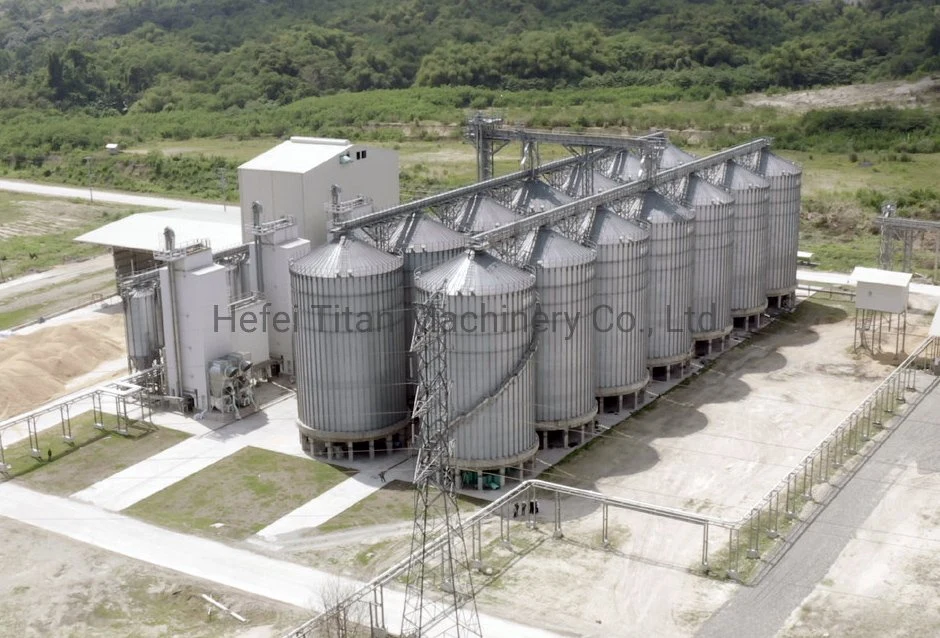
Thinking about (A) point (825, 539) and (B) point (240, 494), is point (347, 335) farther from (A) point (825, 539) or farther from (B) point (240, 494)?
(A) point (825, 539)

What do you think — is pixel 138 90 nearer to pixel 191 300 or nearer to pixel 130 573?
pixel 191 300

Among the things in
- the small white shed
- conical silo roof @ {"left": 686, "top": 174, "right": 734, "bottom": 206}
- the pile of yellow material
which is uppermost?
conical silo roof @ {"left": 686, "top": 174, "right": 734, "bottom": 206}

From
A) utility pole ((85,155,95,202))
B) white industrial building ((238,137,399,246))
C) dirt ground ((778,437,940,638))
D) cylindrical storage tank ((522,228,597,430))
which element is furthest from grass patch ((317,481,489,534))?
utility pole ((85,155,95,202))

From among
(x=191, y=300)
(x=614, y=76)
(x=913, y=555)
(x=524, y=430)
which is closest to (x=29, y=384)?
(x=191, y=300)

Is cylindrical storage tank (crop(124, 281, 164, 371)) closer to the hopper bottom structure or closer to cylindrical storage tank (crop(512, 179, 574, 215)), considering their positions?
the hopper bottom structure

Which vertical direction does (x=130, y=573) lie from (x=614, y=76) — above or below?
below

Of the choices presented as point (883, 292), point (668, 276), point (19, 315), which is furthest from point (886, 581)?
point (19, 315)

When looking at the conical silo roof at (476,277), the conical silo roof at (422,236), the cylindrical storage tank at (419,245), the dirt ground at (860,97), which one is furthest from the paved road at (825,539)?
the dirt ground at (860,97)
